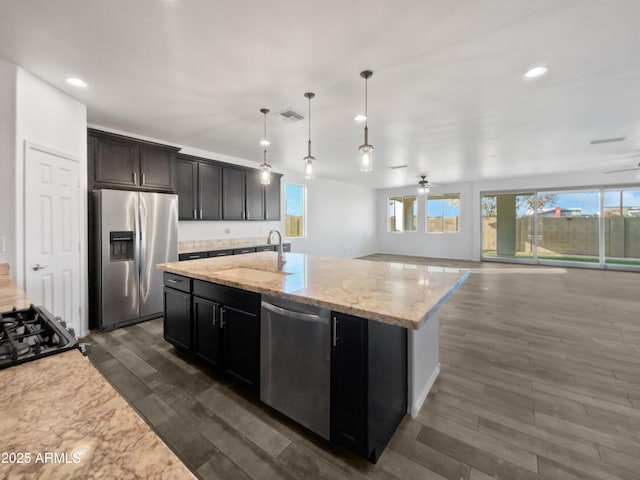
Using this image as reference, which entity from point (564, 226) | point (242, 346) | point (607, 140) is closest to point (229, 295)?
point (242, 346)

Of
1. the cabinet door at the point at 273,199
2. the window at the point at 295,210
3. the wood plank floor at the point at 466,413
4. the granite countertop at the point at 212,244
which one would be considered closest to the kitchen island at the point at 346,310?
the wood plank floor at the point at 466,413

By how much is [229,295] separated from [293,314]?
25.5 inches

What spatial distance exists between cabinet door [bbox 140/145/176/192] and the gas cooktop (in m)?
2.88

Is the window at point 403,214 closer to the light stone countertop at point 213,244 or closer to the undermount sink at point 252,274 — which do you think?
the light stone countertop at point 213,244

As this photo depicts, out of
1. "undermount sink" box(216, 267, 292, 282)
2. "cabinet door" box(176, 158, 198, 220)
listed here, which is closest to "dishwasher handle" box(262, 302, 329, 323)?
"undermount sink" box(216, 267, 292, 282)

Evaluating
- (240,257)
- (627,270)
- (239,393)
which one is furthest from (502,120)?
(627,270)

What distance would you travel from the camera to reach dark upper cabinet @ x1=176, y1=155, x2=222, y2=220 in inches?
170

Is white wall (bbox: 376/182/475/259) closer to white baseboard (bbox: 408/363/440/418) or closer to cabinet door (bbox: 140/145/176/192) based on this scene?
white baseboard (bbox: 408/363/440/418)

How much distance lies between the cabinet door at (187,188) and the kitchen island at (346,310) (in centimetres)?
187

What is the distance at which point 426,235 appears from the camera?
9797mm

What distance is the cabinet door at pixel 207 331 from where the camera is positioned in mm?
2254

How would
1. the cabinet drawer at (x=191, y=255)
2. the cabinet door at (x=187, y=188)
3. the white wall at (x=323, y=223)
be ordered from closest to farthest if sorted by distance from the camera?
the cabinet drawer at (x=191, y=255), the cabinet door at (x=187, y=188), the white wall at (x=323, y=223)

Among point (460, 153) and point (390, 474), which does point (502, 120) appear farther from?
point (390, 474)

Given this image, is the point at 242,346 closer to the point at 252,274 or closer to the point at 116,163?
the point at 252,274
